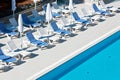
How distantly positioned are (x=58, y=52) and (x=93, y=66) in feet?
5.74

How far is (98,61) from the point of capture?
12023mm

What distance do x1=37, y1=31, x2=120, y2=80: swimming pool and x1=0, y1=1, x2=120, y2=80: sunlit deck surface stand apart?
232 millimetres

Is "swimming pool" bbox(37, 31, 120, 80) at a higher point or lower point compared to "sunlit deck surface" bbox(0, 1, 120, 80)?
lower

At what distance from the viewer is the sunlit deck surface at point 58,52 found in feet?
34.5

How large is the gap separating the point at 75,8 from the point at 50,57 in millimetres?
9161

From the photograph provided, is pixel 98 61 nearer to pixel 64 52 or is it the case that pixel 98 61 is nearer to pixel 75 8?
pixel 64 52

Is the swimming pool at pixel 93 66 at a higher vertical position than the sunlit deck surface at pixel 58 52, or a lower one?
lower

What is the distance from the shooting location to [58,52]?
12500mm

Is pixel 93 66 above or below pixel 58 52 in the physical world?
below

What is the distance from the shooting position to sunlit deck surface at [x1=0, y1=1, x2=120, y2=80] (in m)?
10.5

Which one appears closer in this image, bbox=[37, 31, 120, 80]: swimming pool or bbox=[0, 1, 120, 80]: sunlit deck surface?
bbox=[0, 1, 120, 80]: sunlit deck surface

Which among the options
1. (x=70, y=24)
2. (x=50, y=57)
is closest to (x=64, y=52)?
(x=50, y=57)

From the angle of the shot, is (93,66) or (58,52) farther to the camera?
(58,52)

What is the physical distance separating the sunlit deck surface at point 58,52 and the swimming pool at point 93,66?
0.76 feet
